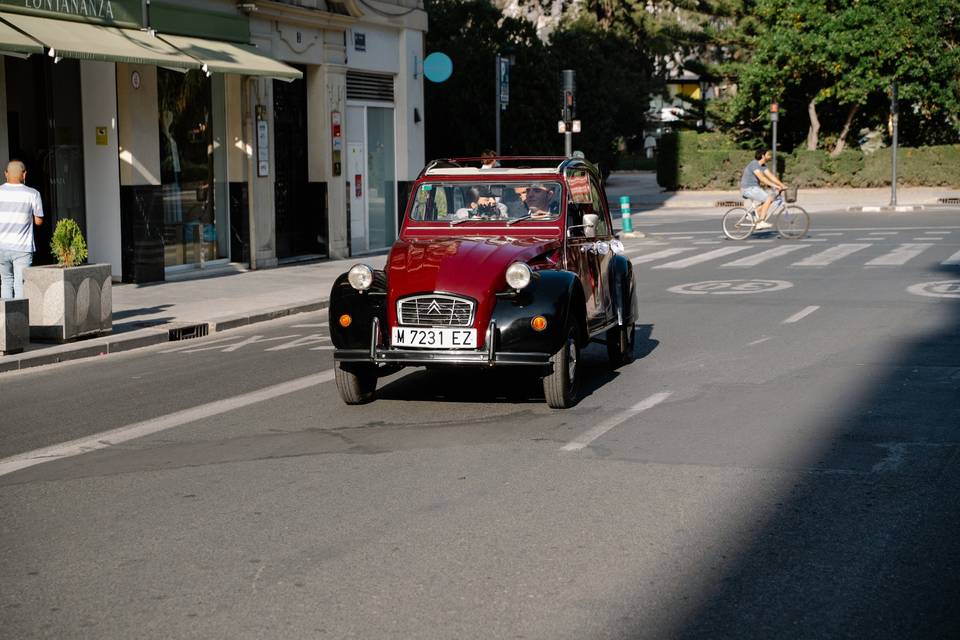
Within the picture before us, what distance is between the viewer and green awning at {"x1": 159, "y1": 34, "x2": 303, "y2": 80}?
761 inches

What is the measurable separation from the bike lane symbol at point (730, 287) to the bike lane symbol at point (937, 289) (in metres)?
1.67

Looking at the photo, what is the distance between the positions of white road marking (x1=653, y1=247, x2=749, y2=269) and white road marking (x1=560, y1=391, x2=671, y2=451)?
38.8 ft

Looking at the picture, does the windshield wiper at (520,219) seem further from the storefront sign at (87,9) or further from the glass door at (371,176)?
the glass door at (371,176)

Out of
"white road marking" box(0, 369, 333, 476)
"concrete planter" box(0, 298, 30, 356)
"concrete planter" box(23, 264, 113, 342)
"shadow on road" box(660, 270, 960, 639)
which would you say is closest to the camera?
"shadow on road" box(660, 270, 960, 639)

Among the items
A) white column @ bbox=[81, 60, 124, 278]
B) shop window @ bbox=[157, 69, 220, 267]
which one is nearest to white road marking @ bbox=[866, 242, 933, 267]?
shop window @ bbox=[157, 69, 220, 267]

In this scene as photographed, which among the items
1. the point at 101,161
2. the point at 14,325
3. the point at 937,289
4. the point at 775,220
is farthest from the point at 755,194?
the point at 14,325

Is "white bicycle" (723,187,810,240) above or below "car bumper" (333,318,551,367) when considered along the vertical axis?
above

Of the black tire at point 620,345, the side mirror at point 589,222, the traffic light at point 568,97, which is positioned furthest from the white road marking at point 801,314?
the traffic light at point 568,97

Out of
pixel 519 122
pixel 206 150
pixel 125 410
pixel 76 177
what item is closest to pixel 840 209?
pixel 519 122

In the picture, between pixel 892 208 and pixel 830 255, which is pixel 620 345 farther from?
pixel 892 208

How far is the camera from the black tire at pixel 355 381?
378 inches

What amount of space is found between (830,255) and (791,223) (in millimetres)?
5221

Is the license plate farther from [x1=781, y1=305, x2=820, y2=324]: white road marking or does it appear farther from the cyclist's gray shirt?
the cyclist's gray shirt

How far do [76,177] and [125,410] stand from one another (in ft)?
33.8
